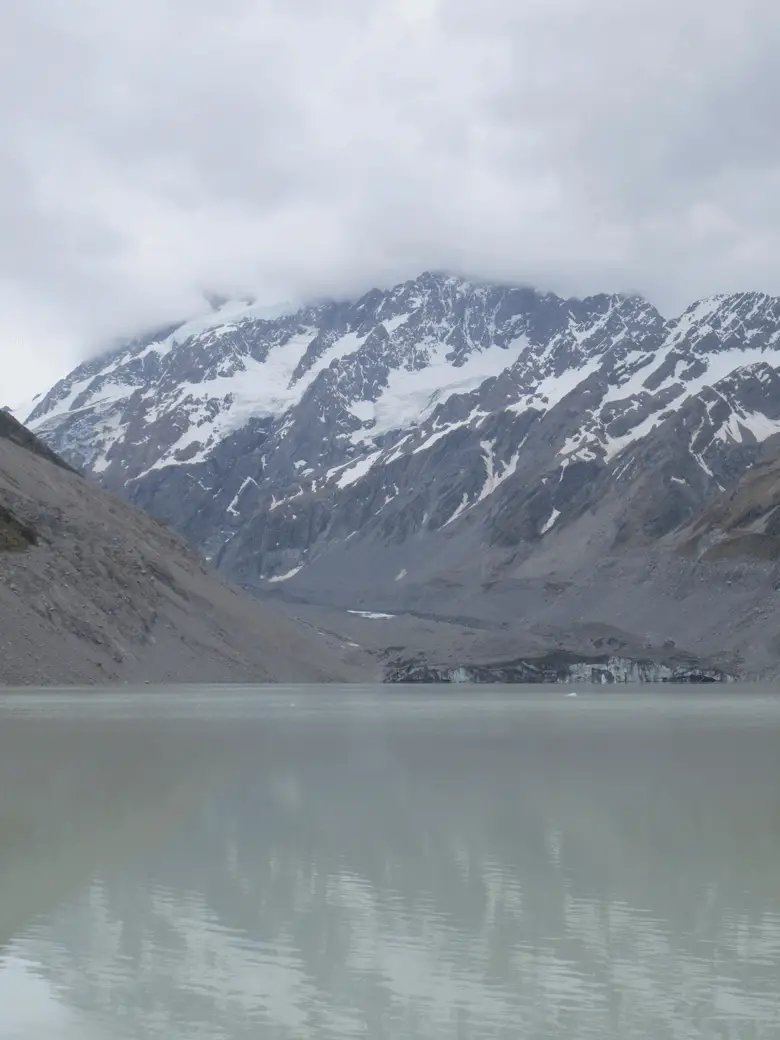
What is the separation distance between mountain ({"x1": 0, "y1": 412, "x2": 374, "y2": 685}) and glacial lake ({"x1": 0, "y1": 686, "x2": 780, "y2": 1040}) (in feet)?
315

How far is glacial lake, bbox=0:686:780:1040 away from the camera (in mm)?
19969

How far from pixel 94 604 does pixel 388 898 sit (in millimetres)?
140346

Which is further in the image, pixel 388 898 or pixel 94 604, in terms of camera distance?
pixel 94 604

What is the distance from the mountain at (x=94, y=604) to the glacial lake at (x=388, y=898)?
96106mm

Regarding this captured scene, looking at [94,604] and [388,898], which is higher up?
[94,604]

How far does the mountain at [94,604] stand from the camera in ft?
502

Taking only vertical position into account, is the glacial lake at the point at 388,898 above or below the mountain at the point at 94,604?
below

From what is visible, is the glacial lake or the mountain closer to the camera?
the glacial lake

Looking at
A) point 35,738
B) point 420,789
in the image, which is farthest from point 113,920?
point 35,738

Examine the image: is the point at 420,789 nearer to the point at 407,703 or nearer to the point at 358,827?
the point at 358,827

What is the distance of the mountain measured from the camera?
153000 millimetres

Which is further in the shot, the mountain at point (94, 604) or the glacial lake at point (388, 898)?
the mountain at point (94, 604)

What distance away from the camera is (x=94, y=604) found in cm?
16425

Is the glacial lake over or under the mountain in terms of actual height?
under
